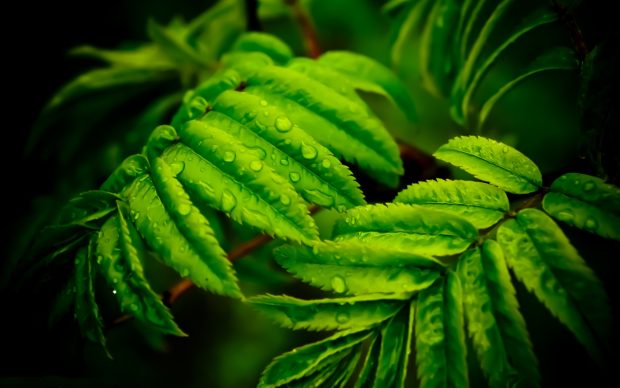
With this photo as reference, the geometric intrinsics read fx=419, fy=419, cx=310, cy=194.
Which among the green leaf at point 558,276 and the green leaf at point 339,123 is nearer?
the green leaf at point 558,276

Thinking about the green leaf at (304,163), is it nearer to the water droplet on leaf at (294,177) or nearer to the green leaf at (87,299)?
the water droplet on leaf at (294,177)

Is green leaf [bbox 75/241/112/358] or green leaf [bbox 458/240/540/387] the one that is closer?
green leaf [bbox 458/240/540/387]

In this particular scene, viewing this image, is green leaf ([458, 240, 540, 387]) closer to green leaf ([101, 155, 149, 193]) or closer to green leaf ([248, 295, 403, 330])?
green leaf ([248, 295, 403, 330])

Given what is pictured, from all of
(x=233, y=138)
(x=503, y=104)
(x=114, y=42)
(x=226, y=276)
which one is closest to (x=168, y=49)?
(x=233, y=138)

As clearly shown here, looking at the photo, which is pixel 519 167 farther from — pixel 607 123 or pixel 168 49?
pixel 168 49

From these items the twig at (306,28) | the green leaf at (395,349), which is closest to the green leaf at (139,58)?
the twig at (306,28)

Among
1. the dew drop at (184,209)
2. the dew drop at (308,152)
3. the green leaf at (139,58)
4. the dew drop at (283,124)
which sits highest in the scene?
the green leaf at (139,58)

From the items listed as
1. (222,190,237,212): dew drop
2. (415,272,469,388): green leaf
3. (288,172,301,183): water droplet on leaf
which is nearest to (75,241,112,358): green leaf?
(222,190,237,212): dew drop
